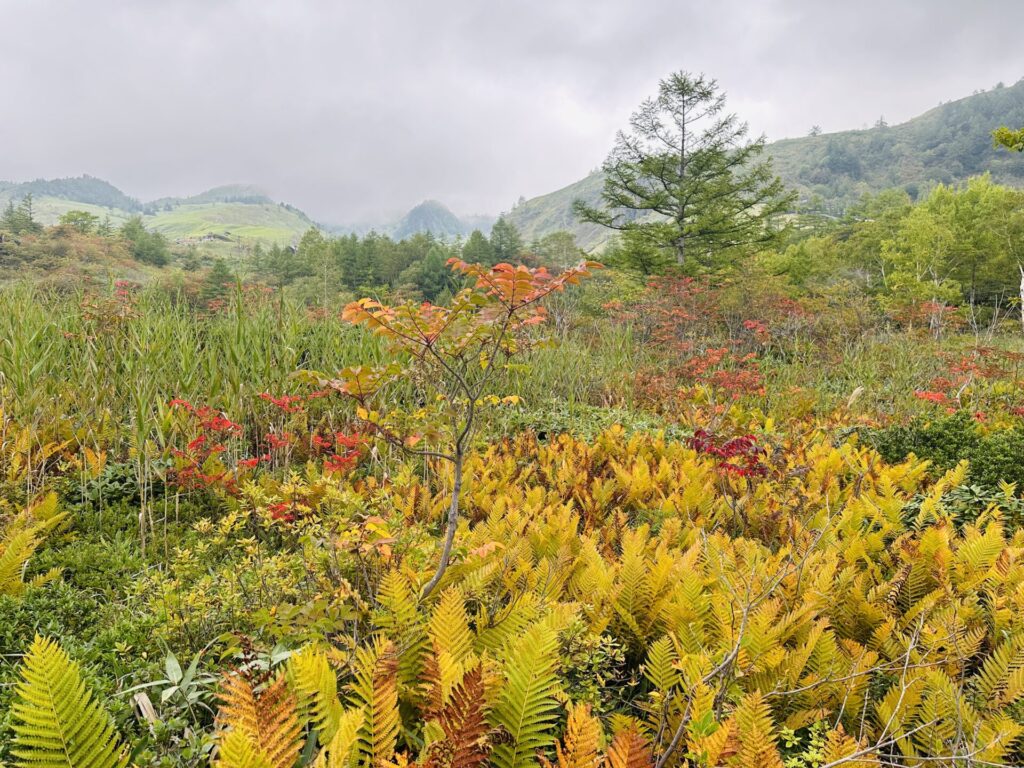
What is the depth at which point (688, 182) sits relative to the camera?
16031 millimetres

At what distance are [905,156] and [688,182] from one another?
401ft

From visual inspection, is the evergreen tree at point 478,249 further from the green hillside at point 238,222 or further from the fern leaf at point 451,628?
the green hillside at point 238,222

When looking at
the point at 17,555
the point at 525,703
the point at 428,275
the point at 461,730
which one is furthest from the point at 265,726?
the point at 428,275

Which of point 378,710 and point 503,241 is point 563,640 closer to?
point 378,710

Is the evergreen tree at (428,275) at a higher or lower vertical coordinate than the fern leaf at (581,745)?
higher

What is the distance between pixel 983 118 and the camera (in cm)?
11556

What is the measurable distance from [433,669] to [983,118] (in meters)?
163

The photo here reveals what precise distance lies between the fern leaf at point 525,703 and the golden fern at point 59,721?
672mm

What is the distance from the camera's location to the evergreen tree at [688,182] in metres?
15.8

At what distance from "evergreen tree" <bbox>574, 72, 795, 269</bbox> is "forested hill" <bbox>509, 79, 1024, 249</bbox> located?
65584 millimetres

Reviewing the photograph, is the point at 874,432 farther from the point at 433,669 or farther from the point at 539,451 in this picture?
the point at 433,669

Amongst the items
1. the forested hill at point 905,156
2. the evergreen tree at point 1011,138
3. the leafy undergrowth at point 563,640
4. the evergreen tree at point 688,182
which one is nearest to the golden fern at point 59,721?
the leafy undergrowth at point 563,640

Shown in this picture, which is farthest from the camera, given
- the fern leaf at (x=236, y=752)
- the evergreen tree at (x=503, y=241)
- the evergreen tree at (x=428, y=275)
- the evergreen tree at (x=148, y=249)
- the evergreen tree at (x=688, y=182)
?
the evergreen tree at (x=503, y=241)

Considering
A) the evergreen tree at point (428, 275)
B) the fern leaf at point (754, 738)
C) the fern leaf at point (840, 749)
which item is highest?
the evergreen tree at point (428, 275)
